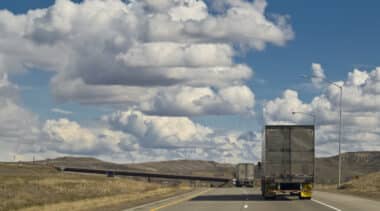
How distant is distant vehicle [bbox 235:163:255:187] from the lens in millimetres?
84000

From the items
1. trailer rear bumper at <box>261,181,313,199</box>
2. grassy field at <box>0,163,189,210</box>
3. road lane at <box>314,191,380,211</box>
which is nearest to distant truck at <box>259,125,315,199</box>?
trailer rear bumper at <box>261,181,313,199</box>

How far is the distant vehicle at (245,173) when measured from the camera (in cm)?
8400

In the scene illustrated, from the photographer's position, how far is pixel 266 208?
108 feet

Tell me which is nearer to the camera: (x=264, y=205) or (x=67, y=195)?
(x=264, y=205)

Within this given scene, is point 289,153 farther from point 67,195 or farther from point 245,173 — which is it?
point 245,173

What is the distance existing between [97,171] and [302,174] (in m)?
156

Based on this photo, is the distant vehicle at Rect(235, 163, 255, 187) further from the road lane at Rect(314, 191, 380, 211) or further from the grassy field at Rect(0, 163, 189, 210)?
the road lane at Rect(314, 191, 380, 211)

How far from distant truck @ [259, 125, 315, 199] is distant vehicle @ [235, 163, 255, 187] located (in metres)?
43.0

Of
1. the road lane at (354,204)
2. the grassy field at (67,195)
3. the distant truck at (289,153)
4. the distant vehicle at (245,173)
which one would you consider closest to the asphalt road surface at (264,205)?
the road lane at (354,204)

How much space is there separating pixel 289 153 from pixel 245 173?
45.1m

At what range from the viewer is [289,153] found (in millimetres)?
40094

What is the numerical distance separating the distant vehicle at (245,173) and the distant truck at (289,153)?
4302 centimetres

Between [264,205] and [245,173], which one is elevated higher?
A: [245,173]

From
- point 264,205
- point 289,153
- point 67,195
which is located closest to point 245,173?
point 67,195
